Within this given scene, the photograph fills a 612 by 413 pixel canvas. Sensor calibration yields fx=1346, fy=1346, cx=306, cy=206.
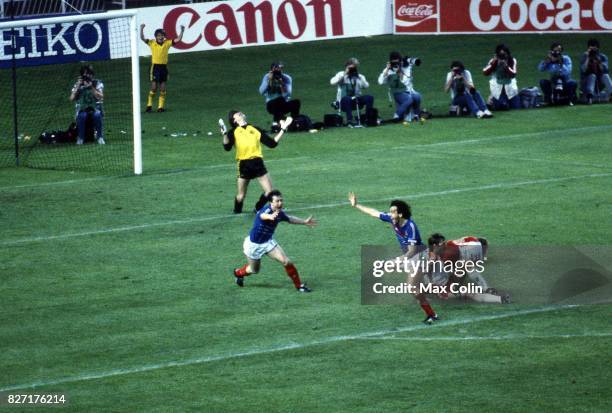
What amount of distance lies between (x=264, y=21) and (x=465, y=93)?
1417 cm

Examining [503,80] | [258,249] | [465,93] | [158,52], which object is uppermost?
[158,52]

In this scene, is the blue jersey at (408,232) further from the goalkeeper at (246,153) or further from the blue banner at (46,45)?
the blue banner at (46,45)

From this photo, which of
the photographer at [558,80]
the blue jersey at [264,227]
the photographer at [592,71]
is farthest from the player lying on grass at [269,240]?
the photographer at [592,71]

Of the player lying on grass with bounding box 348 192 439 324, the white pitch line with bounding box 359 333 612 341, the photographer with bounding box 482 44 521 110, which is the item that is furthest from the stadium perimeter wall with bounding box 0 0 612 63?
the white pitch line with bounding box 359 333 612 341

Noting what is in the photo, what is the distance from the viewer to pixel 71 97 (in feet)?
109

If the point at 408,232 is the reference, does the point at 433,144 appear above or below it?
below

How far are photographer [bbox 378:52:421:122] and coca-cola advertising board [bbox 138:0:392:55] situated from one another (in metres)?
12.7

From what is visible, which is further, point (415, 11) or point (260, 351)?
point (415, 11)

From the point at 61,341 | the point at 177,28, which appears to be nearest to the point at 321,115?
the point at 177,28

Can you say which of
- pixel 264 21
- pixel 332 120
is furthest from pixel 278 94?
pixel 264 21

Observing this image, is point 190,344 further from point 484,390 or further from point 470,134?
point 470,134

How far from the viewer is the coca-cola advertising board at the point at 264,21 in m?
46.4

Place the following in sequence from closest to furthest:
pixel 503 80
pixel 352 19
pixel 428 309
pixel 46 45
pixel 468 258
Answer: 1. pixel 428 309
2. pixel 468 258
3. pixel 46 45
4. pixel 503 80
5. pixel 352 19

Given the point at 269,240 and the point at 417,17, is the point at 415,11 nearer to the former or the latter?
the point at 417,17
